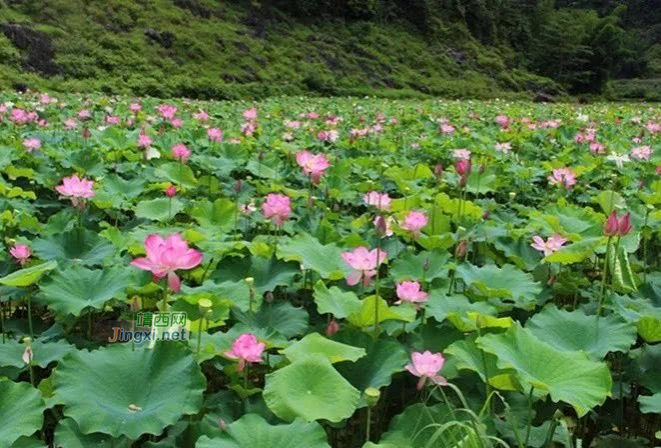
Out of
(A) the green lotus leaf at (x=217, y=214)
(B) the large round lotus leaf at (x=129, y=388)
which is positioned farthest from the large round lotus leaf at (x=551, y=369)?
(A) the green lotus leaf at (x=217, y=214)

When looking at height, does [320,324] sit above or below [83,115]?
above

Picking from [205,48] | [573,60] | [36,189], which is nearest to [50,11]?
[205,48]

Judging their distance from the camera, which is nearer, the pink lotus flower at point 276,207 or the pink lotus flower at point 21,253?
the pink lotus flower at point 21,253

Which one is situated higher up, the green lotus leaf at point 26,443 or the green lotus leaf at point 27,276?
the green lotus leaf at point 27,276

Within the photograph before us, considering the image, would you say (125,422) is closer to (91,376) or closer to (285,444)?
(91,376)

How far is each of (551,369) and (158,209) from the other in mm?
1465

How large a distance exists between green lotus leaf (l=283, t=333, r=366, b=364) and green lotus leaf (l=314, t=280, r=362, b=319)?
155 millimetres

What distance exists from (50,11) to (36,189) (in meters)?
18.0

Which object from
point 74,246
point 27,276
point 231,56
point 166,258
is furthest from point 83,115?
point 231,56

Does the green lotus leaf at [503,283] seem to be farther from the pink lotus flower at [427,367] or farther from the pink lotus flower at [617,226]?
the pink lotus flower at [427,367]

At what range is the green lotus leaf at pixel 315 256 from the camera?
167cm

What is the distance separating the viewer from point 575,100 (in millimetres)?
26797

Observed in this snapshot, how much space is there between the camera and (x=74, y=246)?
1804mm

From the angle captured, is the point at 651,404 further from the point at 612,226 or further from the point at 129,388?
the point at 129,388
